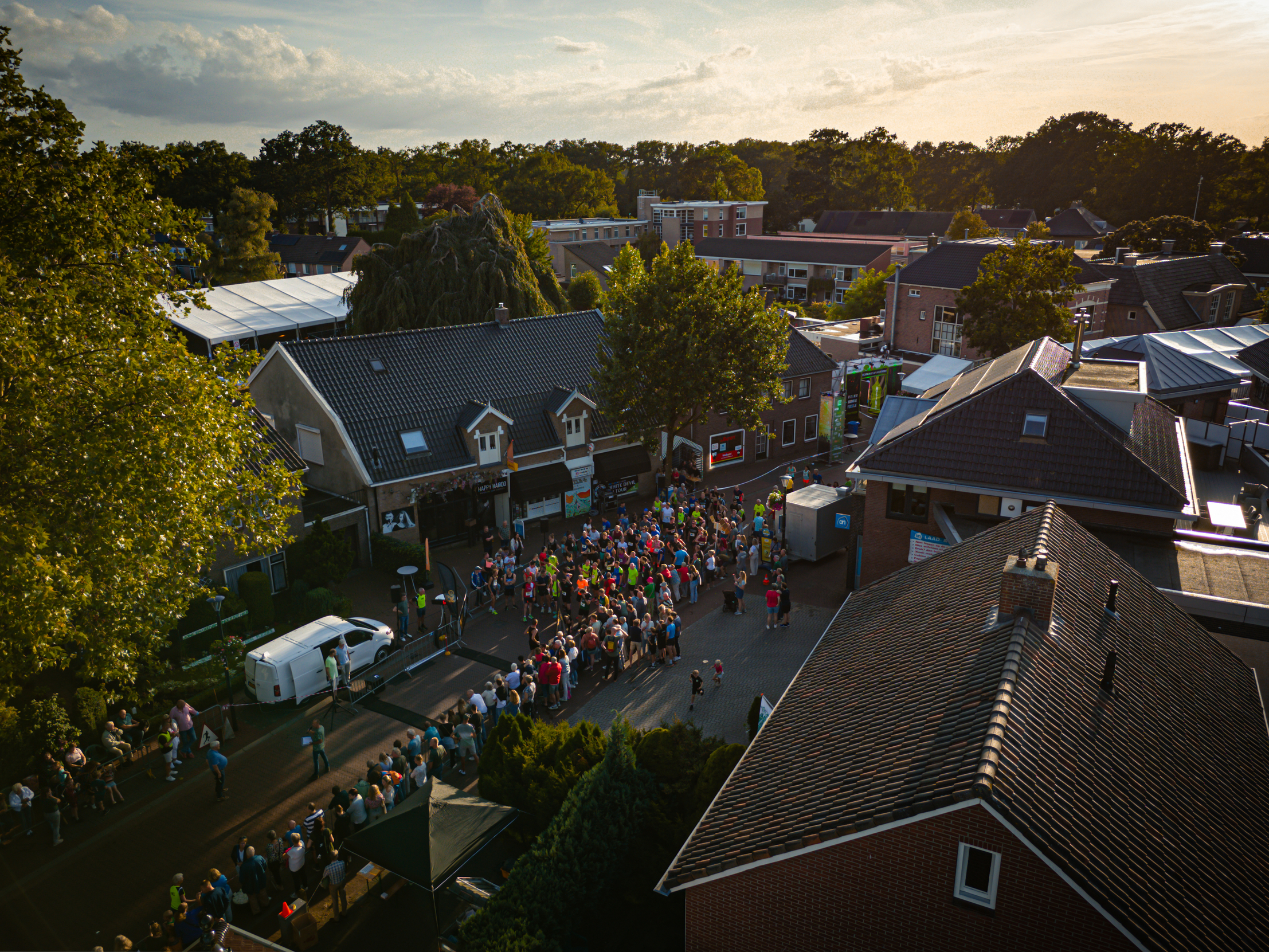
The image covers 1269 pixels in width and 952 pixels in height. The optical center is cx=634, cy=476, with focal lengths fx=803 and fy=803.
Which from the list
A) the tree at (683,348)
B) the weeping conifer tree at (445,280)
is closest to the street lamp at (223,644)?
the tree at (683,348)

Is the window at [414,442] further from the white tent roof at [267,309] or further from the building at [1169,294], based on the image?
the building at [1169,294]

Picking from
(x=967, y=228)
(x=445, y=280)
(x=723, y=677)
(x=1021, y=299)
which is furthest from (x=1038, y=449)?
(x=967, y=228)

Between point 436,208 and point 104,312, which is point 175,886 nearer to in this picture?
point 104,312

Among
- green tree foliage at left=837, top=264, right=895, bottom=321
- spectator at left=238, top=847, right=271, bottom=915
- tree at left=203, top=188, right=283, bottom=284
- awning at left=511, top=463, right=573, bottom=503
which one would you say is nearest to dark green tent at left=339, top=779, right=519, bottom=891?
spectator at left=238, top=847, right=271, bottom=915

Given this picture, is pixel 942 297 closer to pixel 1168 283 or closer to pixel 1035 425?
pixel 1168 283

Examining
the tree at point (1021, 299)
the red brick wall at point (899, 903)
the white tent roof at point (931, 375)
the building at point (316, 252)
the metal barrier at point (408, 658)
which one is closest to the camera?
the red brick wall at point (899, 903)

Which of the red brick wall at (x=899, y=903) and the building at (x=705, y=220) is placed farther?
the building at (x=705, y=220)
